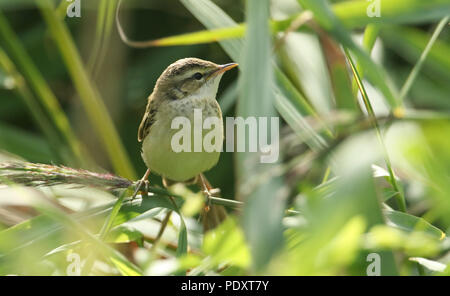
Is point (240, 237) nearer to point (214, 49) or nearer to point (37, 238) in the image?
point (37, 238)

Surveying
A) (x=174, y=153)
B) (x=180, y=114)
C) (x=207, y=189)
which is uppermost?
(x=180, y=114)

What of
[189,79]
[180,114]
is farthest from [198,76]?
[180,114]

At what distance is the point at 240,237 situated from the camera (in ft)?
2.77

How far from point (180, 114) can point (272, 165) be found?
941 millimetres

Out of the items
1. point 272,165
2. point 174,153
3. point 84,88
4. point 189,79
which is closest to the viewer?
point 272,165

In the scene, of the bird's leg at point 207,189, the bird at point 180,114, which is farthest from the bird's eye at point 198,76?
the bird's leg at point 207,189

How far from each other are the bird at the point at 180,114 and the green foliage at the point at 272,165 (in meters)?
0.11

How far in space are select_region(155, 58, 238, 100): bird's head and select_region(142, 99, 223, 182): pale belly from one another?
55 millimetres

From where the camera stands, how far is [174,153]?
1736 millimetres

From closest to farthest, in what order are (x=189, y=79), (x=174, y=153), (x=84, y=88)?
1. (x=174, y=153)
2. (x=189, y=79)
3. (x=84, y=88)

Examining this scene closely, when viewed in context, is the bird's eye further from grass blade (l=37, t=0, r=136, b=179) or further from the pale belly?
grass blade (l=37, t=0, r=136, b=179)

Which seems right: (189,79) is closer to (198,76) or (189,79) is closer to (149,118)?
(198,76)
